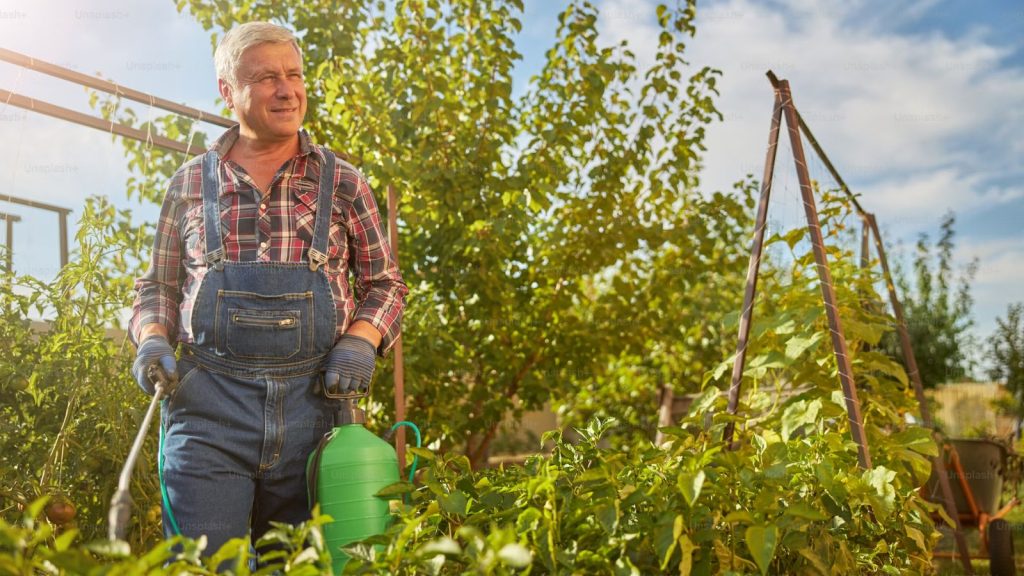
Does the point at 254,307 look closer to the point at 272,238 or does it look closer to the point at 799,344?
the point at 272,238

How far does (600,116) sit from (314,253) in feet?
8.94

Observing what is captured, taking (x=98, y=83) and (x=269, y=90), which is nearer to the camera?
(x=269, y=90)

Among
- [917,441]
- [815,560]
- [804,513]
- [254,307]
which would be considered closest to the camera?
[804,513]

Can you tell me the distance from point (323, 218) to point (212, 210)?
0.23 m

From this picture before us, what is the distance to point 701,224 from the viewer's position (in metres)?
4.43

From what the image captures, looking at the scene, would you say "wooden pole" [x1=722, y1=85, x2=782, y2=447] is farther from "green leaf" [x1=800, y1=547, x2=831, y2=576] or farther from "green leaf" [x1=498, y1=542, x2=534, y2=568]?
"green leaf" [x1=498, y1=542, x2=534, y2=568]

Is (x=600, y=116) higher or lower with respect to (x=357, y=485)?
higher

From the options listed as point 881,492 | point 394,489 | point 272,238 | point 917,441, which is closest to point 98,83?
point 272,238

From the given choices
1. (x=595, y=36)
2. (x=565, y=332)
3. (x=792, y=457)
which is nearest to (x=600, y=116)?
(x=595, y=36)

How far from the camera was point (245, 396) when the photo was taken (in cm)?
178

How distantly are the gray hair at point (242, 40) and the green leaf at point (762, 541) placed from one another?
4.49 ft

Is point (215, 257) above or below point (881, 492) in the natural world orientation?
above

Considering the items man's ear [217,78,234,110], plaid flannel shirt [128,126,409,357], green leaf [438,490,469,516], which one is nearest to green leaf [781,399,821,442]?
plaid flannel shirt [128,126,409,357]

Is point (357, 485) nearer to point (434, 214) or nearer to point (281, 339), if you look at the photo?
point (281, 339)
